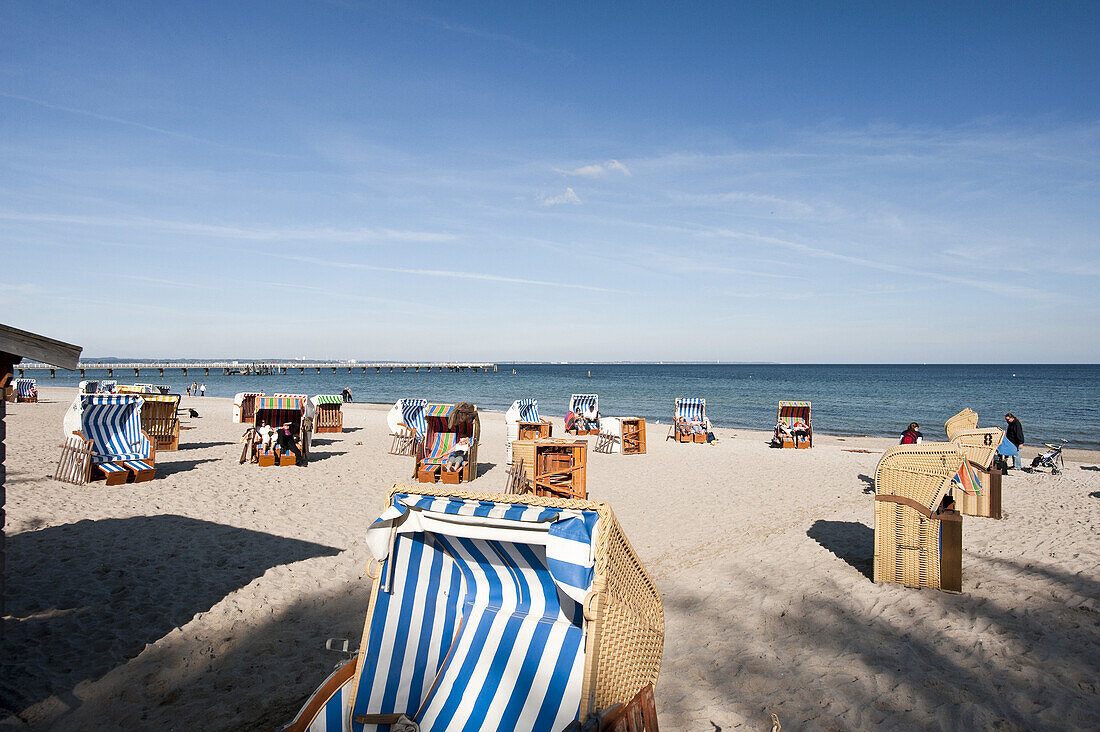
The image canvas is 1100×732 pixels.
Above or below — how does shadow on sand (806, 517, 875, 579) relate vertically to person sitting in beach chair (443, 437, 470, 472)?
below

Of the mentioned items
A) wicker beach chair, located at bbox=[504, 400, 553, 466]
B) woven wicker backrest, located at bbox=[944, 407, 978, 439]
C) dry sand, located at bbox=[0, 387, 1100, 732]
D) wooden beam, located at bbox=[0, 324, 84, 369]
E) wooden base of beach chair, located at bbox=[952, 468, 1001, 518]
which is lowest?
dry sand, located at bbox=[0, 387, 1100, 732]

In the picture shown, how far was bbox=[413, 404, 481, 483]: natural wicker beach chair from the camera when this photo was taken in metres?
11.8

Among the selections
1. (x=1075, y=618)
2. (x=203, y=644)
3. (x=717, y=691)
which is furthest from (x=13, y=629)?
(x=1075, y=618)

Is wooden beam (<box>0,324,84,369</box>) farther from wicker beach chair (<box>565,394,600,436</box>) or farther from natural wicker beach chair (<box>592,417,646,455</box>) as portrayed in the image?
wicker beach chair (<box>565,394,600,436</box>)

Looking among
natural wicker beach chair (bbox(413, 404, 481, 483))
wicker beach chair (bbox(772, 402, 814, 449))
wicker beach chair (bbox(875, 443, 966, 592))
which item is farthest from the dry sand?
wicker beach chair (bbox(772, 402, 814, 449))

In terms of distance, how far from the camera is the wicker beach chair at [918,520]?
584 cm

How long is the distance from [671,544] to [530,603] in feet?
16.5

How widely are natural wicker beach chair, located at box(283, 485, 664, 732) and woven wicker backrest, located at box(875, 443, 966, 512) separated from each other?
12.9 ft

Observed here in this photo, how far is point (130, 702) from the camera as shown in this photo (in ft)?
13.2

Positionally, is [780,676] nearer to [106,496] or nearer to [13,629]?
[13,629]

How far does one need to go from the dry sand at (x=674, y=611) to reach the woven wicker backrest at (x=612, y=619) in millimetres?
894

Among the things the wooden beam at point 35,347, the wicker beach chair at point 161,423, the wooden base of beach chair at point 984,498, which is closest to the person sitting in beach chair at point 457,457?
the wicker beach chair at point 161,423

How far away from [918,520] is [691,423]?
1411cm

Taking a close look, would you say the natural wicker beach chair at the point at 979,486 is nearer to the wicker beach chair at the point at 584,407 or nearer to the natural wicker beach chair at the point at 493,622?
the natural wicker beach chair at the point at 493,622
